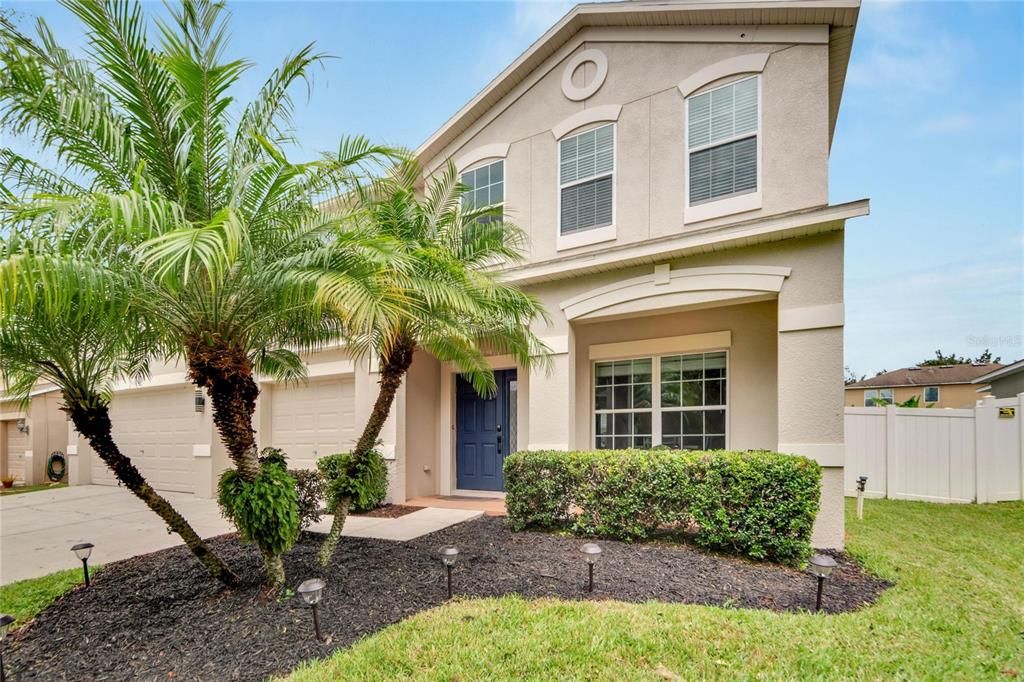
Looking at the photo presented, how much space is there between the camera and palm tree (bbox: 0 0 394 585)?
3.90 meters

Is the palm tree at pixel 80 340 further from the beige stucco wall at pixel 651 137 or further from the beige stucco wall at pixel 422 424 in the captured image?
the beige stucco wall at pixel 651 137

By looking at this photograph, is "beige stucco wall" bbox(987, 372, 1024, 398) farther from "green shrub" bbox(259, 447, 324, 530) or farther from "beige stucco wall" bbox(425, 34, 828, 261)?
"green shrub" bbox(259, 447, 324, 530)

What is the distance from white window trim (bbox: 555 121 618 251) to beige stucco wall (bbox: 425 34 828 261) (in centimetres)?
5

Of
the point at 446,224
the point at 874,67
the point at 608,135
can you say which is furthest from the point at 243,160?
the point at 874,67

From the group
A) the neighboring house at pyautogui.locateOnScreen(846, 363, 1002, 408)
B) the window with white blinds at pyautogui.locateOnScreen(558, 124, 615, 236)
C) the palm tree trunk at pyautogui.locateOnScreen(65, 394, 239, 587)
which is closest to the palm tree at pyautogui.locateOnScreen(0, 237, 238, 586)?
the palm tree trunk at pyautogui.locateOnScreen(65, 394, 239, 587)

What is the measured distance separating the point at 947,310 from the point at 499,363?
27.4 metres

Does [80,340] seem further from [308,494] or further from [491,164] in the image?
[491,164]

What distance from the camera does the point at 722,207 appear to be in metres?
7.03

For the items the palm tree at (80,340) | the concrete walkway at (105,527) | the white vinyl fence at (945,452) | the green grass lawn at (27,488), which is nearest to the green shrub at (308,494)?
the concrete walkway at (105,527)

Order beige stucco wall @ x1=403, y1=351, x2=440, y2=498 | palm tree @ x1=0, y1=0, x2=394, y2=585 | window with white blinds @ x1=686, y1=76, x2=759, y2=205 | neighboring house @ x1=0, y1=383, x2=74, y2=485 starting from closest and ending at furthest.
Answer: palm tree @ x1=0, y1=0, x2=394, y2=585, window with white blinds @ x1=686, y1=76, x2=759, y2=205, beige stucco wall @ x1=403, y1=351, x2=440, y2=498, neighboring house @ x1=0, y1=383, x2=74, y2=485

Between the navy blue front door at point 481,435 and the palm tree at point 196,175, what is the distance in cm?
527

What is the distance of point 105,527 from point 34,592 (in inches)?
144

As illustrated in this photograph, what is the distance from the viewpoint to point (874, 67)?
36.6 ft

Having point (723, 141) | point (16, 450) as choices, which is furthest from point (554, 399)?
point (16, 450)
